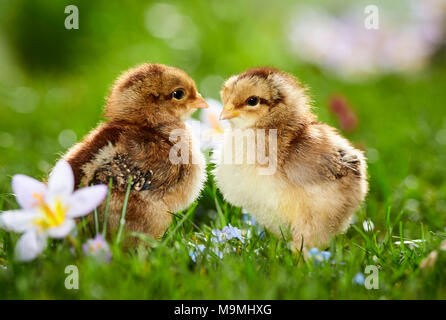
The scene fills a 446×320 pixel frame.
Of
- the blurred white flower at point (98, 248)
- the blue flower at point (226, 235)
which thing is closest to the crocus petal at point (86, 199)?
the blurred white flower at point (98, 248)

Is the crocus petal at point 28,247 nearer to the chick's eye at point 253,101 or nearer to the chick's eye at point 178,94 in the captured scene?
the chick's eye at point 178,94

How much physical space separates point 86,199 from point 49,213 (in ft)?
0.57

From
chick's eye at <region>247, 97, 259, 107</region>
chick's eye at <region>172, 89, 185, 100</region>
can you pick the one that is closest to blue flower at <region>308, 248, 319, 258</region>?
chick's eye at <region>247, 97, 259, 107</region>

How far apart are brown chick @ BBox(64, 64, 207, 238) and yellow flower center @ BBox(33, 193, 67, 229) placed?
171 mm

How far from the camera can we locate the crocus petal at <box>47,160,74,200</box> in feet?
7.39

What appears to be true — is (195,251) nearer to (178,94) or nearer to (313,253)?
(313,253)

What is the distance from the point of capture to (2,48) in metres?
7.10

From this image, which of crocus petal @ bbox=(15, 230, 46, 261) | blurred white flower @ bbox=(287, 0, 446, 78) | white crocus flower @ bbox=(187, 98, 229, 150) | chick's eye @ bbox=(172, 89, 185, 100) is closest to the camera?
crocus petal @ bbox=(15, 230, 46, 261)

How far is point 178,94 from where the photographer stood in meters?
2.73

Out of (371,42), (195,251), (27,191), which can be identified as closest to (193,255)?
(195,251)

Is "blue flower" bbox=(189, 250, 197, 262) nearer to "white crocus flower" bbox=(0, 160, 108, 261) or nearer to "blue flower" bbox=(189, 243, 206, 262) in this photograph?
"blue flower" bbox=(189, 243, 206, 262)

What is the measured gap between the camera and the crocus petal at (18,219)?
2.20 metres
